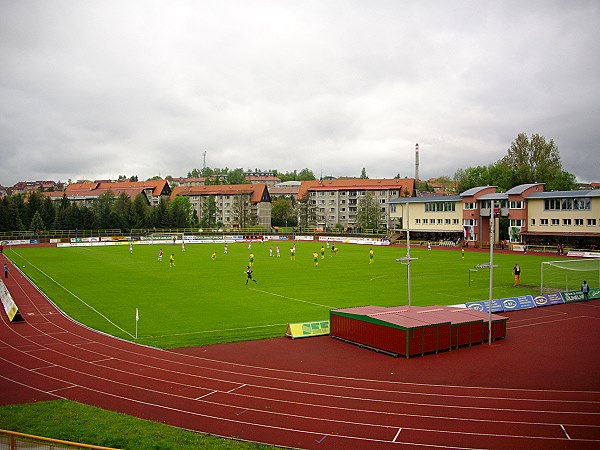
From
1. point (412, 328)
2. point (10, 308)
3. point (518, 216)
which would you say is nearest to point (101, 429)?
point (412, 328)

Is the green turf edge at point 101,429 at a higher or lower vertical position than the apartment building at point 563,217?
lower

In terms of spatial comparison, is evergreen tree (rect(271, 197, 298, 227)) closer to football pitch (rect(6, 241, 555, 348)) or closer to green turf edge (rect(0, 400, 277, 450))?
football pitch (rect(6, 241, 555, 348))

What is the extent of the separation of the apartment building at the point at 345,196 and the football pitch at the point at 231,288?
210 ft

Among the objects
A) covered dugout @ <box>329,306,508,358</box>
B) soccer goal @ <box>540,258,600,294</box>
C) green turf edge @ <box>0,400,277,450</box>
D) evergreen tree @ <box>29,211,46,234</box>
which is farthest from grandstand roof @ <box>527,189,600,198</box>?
evergreen tree @ <box>29,211,46,234</box>

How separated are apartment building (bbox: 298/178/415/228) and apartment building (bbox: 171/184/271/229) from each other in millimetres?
11749

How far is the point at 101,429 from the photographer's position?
14.0 m

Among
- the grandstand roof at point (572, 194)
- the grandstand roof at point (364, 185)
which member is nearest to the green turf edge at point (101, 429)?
the grandstand roof at point (572, 194)

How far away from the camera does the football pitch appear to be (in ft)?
91.7

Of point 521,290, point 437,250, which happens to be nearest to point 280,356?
point 521,290

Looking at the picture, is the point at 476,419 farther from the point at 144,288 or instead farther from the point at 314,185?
the point at 314,185

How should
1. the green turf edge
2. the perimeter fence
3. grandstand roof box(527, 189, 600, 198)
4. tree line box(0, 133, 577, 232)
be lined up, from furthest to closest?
tree line box(0, 133, 577, 232), grandstand roof box(527, 189, 600, 198), the green turf edge, the perimeter fence

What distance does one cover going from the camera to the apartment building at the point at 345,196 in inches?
5187

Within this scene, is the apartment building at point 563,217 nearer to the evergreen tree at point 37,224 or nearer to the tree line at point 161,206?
the tree line at point 161,206

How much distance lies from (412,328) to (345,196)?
11835 cm
